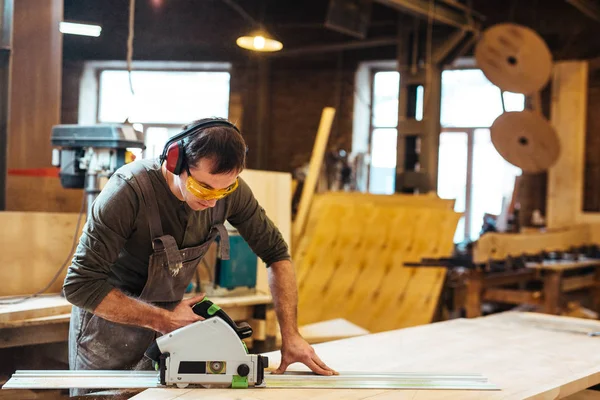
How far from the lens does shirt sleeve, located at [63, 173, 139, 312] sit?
1.87 m

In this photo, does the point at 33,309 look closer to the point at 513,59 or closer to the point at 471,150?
the point at 513,59

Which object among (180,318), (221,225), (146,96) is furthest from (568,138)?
(180,318)

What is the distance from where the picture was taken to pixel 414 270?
566 centimetres

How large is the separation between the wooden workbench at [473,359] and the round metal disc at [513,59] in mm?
3902

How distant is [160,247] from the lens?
2.10 m

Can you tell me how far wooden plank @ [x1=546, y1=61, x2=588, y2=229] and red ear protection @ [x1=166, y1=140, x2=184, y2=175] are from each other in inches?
280

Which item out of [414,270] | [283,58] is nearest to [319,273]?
[414,270]

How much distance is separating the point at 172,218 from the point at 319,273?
12.0ft

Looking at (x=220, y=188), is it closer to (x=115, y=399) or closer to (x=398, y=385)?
(x=115, y=399)

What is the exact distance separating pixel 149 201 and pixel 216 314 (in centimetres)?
42

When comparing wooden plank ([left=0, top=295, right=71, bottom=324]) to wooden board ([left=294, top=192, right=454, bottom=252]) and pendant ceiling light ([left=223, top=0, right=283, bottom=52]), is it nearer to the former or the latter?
pendant ceiling light ([left=223, top=0, right=283, bottom=52])

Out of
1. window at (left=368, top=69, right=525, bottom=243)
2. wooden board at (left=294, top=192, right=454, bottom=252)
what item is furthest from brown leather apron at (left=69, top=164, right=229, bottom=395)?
window at (left=368, top=69, right=525, bottom=243)

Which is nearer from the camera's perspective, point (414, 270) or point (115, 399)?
point (115, 399)

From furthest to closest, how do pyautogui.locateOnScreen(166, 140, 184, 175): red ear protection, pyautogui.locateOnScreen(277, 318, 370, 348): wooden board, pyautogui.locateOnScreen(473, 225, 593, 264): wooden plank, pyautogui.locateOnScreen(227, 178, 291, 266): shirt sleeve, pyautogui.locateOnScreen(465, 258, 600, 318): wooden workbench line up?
pyautogui.locateOnScreen(465, 258, 600, 318): wooden workbench, pyautogui.locateOnScreen(473, 225, 593, 264): wooden plank, pyautogui.locateOnScreen(277, 318, 370, 348): wooden board, pyautogui.locateOnScreen(227, 178, 291, 266): shirt sleeve, pyautogui.locateOnScreen(166, 140, 184, 175): red ear protection
